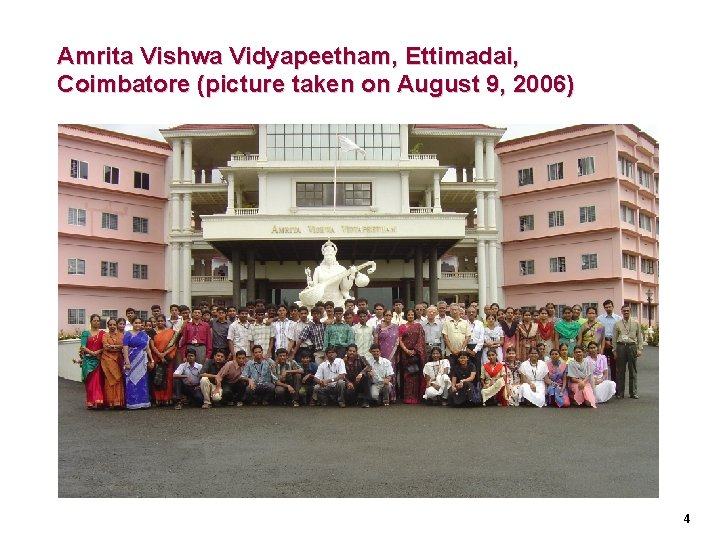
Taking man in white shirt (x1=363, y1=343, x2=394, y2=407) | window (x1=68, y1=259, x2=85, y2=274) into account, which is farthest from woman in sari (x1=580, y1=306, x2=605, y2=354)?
window (x1=68, y1=259, x2=85, y2=274)

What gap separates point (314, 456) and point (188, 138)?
32795mm

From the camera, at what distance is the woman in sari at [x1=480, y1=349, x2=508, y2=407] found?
1283 cm

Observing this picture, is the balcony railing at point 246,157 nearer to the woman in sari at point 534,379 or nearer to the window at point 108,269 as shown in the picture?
the window at point 108,269

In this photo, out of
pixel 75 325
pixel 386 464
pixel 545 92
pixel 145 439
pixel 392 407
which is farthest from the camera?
pixel 75 325

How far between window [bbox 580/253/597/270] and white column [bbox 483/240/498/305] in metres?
4.64

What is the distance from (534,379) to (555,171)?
3019 centimetres

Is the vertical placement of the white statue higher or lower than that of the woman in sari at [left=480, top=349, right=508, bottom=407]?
higher

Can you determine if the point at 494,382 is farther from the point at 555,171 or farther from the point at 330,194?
the point at 555,171

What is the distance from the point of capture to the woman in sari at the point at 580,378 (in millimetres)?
12711

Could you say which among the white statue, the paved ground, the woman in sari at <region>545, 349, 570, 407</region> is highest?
the white statue

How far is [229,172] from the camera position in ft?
115

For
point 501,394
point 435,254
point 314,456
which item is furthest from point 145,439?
point 435,254

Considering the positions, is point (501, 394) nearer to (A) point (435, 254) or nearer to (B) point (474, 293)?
(A) point (435, 254)

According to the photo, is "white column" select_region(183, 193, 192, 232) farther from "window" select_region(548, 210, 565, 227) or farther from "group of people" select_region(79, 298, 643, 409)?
"group of people" select_region(79, 298, 643, 409)
